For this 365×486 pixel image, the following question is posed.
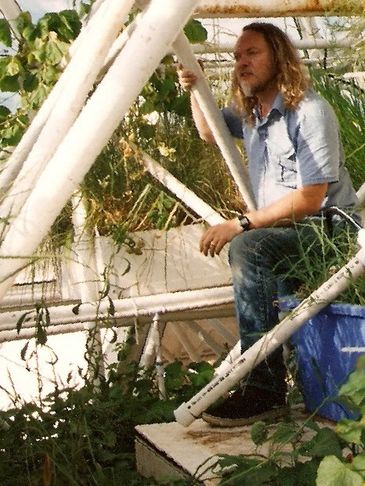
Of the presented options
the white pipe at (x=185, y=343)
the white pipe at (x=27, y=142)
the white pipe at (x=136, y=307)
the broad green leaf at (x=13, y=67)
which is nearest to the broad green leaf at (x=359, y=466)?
the white pipe at (x=27, y=142)

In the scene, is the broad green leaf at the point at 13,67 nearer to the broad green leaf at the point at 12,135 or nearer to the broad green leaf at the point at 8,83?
the broad green leaf at the point at 8,83

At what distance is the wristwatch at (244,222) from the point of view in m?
2.30

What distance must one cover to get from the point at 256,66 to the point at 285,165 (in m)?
0.37

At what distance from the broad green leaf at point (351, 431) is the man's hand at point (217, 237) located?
0.89 metres

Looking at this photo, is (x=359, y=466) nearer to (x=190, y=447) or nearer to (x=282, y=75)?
(x=190, y=447)

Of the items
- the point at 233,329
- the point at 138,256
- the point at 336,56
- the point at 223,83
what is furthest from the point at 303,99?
the point at 233,329

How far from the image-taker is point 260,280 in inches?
87.4

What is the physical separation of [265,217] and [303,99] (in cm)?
41

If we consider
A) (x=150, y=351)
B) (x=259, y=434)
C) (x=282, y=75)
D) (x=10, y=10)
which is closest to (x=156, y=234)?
(x=150, y=351)

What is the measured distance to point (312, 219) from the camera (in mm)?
2354

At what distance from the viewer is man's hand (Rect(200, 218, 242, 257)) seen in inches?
87.9

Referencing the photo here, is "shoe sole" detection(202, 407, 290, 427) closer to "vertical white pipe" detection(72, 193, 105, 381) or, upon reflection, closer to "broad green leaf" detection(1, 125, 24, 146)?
→ "vertical white pipe" detection(72, 193, 105, 381)

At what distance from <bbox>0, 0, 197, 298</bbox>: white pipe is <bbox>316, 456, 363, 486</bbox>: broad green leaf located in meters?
0.57

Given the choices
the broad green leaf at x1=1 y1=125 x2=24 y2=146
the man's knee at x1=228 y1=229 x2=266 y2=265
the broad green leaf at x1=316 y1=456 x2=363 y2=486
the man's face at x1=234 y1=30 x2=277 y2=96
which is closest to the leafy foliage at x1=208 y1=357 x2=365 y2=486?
the broad green leaf at x1=316 y1=456 x2=363 y2=486
